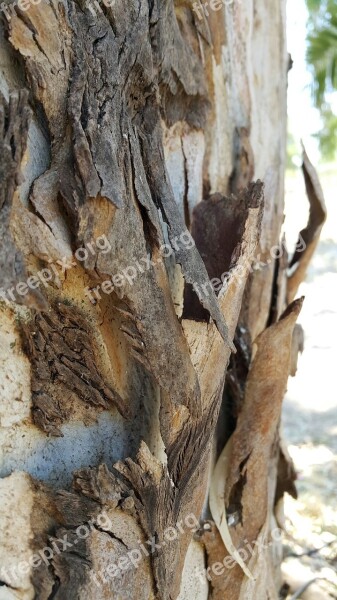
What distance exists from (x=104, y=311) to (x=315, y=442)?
7.50 ft

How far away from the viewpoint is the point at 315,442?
2850 millimetres

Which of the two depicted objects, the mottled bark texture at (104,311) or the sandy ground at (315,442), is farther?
the sandy ground at (315,442)

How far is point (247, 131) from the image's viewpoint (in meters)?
1.19

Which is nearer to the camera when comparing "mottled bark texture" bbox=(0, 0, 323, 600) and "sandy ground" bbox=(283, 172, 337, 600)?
"mottled bark texture" bbox=(0, 0, 323, 600)

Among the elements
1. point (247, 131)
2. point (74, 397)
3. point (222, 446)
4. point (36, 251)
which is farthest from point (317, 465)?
point (36, 251)

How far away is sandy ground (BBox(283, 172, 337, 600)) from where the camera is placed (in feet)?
5.40

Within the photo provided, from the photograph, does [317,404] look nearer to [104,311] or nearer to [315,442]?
[315,442]

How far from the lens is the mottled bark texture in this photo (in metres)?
0.74

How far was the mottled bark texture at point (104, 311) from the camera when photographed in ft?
2.42

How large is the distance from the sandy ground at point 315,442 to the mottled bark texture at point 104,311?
0.77 metres

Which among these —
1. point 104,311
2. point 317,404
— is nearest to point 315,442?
point 317,404

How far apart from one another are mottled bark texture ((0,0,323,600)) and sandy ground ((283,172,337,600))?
77cm

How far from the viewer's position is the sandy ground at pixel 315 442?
1647mm

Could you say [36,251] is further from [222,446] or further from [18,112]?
[222,446]
